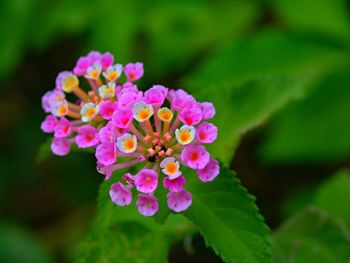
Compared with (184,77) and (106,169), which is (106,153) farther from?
(184,77)

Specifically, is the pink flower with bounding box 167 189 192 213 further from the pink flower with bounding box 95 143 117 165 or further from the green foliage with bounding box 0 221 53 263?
the green foliage with bounding box 0 221 53 263

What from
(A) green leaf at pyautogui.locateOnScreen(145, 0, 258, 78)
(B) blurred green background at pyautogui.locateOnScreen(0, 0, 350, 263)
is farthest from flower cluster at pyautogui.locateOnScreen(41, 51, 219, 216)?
(A) green leaf at pyautogui.locateOnScreen(145, 0, 258, 78)

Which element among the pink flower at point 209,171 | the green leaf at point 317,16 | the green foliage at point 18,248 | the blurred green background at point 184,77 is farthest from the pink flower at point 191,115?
the green foliage at point 18,248

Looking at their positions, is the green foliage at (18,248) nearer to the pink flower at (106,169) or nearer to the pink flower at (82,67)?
the pink flower at (82,67)

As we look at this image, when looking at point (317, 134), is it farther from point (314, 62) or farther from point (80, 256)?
point (80, 256)

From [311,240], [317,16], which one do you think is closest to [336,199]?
[311,240]

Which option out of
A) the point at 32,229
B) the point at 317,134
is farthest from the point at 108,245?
the point at 32,229
